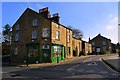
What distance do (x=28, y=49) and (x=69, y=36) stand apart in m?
13.8

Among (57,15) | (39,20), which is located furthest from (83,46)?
(39,20)

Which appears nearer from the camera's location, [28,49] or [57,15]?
[28,49]

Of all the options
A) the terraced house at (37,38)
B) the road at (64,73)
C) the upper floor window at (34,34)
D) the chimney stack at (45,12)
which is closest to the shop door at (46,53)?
the terraced house at (37,38)

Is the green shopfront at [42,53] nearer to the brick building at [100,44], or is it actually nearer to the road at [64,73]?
the road at [64,73]

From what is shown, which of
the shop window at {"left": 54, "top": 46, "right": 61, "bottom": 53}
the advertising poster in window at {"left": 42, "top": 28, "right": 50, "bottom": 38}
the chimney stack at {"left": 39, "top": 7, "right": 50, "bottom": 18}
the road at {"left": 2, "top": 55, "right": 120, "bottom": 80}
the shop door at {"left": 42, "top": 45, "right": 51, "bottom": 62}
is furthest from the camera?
the chimney stack at {"left": 39, "top": 7, "right": 50, "bottom": 18}

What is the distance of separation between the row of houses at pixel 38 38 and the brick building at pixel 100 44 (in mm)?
54150

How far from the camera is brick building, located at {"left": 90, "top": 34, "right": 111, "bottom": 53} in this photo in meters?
101

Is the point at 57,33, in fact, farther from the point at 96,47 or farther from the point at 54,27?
the point at 96,47

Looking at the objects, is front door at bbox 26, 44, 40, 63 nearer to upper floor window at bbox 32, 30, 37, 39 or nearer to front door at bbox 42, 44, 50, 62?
front door at bbox 42, 44, 50, 62

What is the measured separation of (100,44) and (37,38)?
63121mm

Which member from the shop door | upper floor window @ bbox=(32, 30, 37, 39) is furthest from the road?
upper floor window @ bbox=(32, 30, 37, 39)

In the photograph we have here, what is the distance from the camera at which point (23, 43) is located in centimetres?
4494

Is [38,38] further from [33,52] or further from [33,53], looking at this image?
[33,53]

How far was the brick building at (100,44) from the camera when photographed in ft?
330
